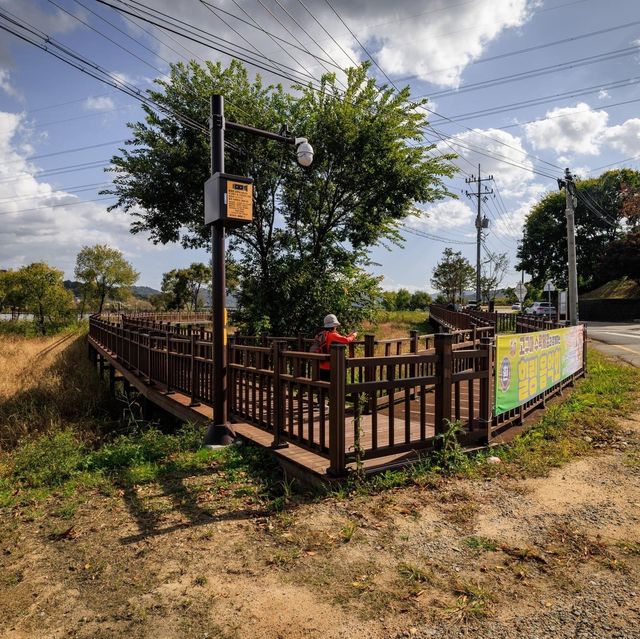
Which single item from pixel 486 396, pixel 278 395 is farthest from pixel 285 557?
pixel 486 396

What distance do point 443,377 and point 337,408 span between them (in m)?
1.43

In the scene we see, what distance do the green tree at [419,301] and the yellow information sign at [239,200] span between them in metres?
64.5

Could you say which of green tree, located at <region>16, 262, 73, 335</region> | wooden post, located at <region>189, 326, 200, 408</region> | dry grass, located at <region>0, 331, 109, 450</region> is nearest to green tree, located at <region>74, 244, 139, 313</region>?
green tree, located at <region>16, 262, 73, 335</region>

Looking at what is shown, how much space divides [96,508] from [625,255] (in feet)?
157

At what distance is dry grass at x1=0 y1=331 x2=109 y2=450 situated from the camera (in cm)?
1149

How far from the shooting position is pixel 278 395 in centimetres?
534

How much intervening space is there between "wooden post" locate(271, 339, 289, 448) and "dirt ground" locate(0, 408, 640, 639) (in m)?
1.05

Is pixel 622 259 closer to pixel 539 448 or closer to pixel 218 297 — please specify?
pixel 539 448

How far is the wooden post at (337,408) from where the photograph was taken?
4.37 metres

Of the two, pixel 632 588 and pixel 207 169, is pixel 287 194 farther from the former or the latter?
pixel 632 588

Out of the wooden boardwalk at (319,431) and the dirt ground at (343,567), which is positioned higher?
the wooden boardwalk at (319,431)

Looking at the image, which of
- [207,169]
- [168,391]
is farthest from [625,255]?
[168,391]

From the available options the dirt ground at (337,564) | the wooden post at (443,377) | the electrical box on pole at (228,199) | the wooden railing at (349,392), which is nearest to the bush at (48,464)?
the dirt ground at (337,564)

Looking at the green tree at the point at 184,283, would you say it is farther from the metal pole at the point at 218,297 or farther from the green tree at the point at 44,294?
the metal pole at the point at 218,297
